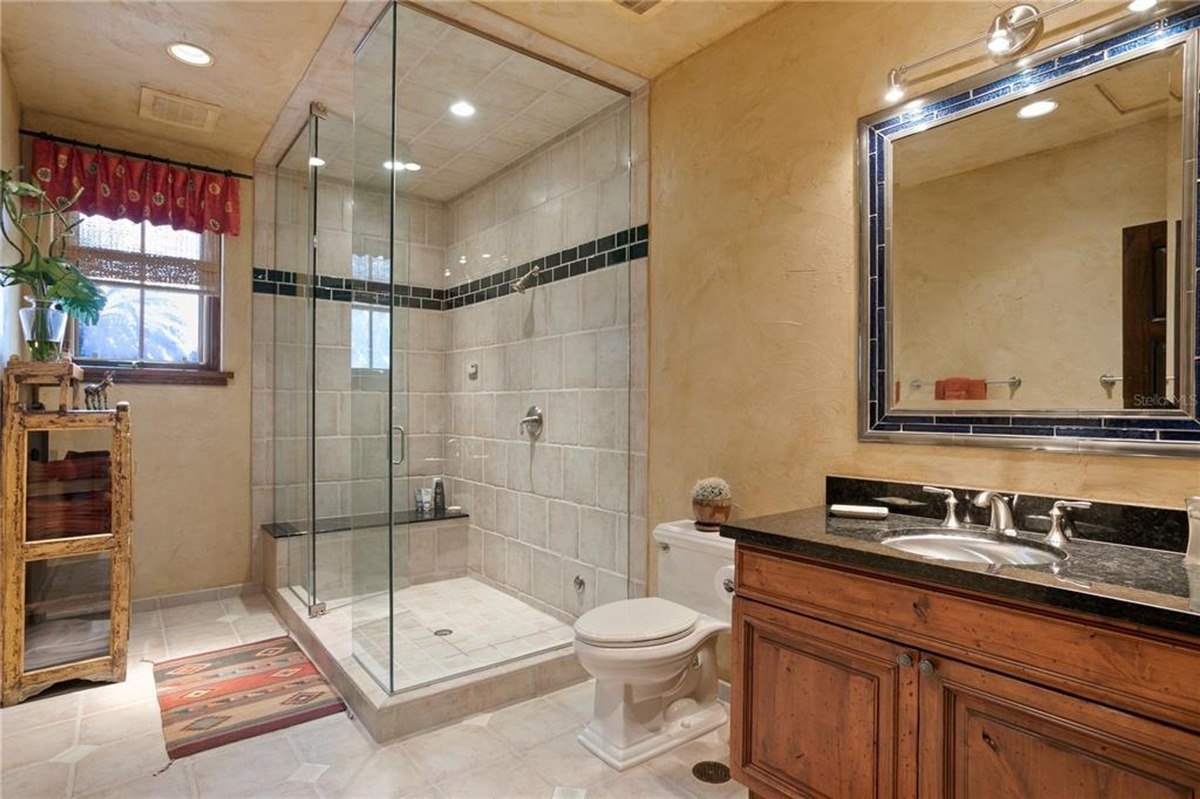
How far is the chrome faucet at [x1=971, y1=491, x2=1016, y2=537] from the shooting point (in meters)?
1.63

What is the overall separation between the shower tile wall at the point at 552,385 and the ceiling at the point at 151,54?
47.8 inches

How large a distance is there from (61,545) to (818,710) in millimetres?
2883

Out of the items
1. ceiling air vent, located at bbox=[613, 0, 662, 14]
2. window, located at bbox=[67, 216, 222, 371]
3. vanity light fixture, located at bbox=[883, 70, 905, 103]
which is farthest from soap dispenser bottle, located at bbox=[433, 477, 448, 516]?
vanity light fixture, located at bbox=[883, 70, 905, 103]

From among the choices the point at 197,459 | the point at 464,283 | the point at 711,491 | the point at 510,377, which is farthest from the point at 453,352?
the point at 711,491

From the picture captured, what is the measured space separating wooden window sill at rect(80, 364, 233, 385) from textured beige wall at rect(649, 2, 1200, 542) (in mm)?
2614

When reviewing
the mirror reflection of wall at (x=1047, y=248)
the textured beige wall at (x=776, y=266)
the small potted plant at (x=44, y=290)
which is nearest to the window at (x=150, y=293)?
the small potted plant at (x=44, y=290)

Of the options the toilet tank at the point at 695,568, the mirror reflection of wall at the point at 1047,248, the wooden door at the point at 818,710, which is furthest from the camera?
the toilet tank at the point at 695,568

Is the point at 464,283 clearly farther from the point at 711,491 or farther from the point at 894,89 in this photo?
the point at 894,89

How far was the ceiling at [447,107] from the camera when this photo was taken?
2.52 metres

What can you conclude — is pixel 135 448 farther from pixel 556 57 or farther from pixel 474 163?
pixel 556 57

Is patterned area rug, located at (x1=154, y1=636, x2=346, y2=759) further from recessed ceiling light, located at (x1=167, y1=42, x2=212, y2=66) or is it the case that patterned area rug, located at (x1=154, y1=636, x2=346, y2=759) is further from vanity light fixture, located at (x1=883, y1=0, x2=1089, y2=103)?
vanity light fixture, located at (x1=883, y1=0, x2=1089, y2=103)

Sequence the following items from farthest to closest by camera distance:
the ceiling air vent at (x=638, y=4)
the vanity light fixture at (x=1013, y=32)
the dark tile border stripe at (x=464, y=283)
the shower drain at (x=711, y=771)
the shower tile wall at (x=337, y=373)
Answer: the dark tile border stripe at (x=464, y=283) < the shower tile wall at (x=337, y=373) < the ceiling air vent at (x=638, y=4) < the shower drain at (x=711, y=771) < the vanity light fixture at (x=1013, y=32)

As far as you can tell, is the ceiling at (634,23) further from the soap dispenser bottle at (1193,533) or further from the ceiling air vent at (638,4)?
the soap dispenser bottle at (1193,533)

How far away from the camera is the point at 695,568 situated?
7.48ft
